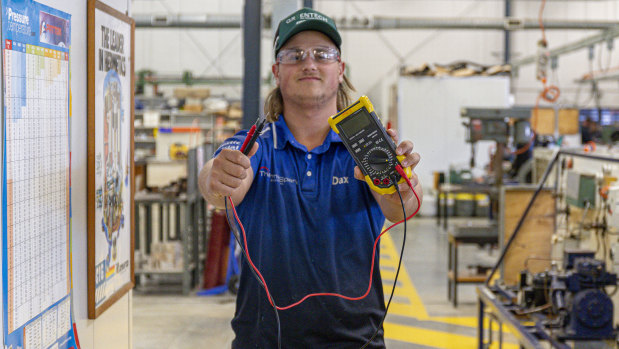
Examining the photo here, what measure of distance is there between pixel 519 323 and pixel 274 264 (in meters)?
1.90

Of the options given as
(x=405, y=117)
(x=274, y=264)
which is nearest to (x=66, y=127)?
(x=274, y=264)

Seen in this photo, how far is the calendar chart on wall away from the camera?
4.18 ft

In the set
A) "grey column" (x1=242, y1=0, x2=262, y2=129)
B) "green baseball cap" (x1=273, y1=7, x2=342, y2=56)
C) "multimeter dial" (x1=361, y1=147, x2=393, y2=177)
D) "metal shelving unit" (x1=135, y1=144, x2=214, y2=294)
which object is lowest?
"metal shelving unit" (x1=135, y1=144, x2=214, y2=294)

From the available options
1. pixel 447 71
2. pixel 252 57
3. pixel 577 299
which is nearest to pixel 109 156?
pixel 577 299

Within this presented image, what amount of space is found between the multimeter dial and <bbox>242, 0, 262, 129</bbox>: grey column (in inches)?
134

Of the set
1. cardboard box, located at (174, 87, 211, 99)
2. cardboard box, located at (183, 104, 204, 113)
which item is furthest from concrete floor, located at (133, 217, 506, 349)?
cardboard box, located at (174, 87, 211, 99)

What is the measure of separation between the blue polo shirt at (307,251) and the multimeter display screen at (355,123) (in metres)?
0.13

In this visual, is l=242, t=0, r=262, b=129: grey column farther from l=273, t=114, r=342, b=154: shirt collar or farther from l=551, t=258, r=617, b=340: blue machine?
l=273, t=114, r=342, b=154: shirt collar

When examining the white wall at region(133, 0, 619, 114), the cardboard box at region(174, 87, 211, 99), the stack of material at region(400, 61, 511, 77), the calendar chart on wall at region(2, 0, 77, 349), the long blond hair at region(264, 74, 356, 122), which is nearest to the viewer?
the calendar chart on wall at region(2, 0, 77, 349)

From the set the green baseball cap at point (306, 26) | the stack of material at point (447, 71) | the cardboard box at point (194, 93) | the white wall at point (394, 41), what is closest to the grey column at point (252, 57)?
the green baseball cap at point (306, 26)

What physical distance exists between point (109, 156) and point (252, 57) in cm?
306

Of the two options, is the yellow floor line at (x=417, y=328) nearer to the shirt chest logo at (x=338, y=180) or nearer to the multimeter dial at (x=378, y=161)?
the shirt chest logo at (x=338, y=180)

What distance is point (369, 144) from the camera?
4.82 feet

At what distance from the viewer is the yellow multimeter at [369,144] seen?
145 centimetres
